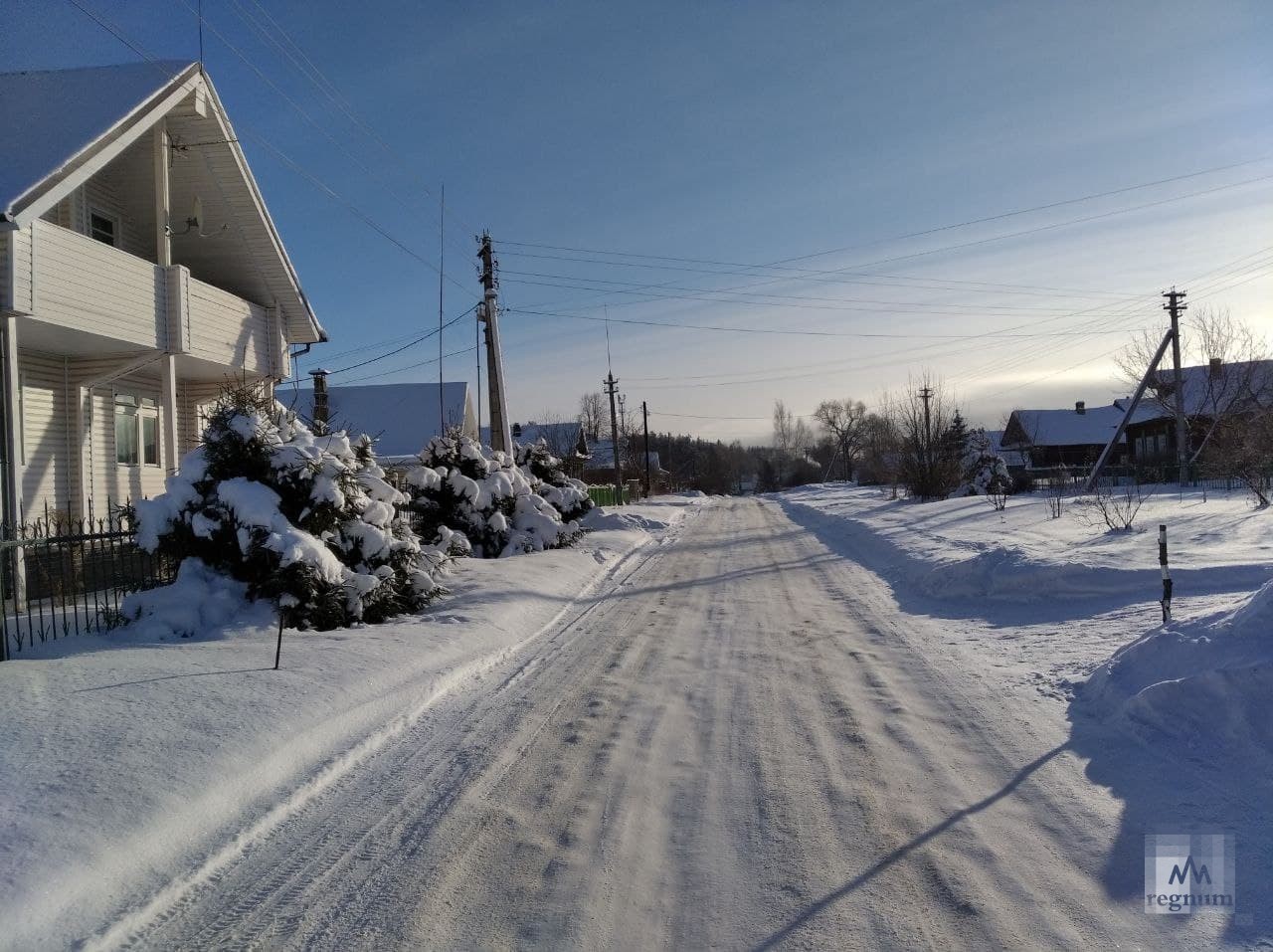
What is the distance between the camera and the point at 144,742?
210 inches

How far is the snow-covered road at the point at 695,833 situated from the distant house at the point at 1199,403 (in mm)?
26371

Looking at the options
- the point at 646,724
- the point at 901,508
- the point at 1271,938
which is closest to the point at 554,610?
the point at 646,724

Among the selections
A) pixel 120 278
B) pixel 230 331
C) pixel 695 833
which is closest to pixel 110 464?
pixel 230 331

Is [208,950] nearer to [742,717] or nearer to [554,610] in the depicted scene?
[742,717]

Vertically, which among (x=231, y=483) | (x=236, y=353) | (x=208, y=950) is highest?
(x=236, y=353)

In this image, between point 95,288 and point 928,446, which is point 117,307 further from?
point 928,446

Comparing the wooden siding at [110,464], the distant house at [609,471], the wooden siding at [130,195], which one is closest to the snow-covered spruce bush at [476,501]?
the wooden siding at [110,464]

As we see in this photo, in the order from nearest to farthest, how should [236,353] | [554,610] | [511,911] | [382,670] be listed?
[511,911], [382,670], [554,610], [236,353]

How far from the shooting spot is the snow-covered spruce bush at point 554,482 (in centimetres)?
2128

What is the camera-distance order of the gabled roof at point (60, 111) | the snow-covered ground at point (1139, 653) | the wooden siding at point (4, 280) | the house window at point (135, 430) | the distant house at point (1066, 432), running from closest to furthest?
the snow-covered ground at point (1139, 653) → the wooden siding at point (4, 280) → the gabled roof at point (60, 111) → the house window at point (135, 430) → the distant house at point (1066, 432)

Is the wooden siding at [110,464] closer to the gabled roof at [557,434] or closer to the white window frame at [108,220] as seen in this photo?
the white window frame at [108,220]

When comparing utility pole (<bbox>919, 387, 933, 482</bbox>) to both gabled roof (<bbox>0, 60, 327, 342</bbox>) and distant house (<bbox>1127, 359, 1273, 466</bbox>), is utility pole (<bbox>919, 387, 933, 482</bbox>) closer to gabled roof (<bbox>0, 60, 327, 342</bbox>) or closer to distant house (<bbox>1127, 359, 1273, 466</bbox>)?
distant house (<bbox>1127, 359, 1273, 466</bbox>)

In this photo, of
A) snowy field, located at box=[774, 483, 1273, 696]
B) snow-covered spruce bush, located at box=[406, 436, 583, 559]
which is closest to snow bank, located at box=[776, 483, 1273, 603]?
snowy field, located at box=[774, 483, 1273, 696]

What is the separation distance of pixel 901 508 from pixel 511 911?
28431 mm
